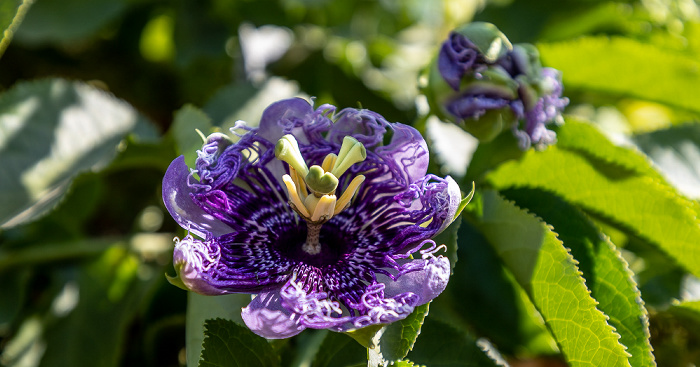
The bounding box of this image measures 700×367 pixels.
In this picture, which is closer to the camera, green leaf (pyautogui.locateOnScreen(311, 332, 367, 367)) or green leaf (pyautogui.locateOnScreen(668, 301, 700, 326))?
green leaf (pyautogui.locateOnScreen(311, 332, 367, 367))

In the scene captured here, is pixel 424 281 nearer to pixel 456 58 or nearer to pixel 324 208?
pixel 324 208

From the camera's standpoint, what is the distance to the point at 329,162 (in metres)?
0.92

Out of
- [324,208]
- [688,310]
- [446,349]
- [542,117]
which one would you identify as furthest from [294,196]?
[688,310]

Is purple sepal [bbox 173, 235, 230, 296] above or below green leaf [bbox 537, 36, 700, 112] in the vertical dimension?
above

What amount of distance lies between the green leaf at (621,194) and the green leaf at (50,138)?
28.5 inches

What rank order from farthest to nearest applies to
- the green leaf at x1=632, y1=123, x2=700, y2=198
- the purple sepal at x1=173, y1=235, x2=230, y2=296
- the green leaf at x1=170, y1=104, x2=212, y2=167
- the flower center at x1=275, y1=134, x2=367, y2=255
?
the green leaf at x1=632, y1=123, x2=700, y2=198
the green leaf at x1=170, y1=104, x2=212, y2=167
the flower center at x1=275, y1=134, x2=367, y2=255
the purple sepal at x1=173, y1=235, x2=230, y2=296

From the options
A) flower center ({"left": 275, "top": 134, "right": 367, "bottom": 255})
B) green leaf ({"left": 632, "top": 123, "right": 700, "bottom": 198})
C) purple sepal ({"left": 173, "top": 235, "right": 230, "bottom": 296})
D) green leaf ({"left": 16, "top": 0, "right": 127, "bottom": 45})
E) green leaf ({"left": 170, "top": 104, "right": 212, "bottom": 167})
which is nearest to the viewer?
purple sepal ({"left": 173, "top": 235, "right": 230, "bottom": 296})

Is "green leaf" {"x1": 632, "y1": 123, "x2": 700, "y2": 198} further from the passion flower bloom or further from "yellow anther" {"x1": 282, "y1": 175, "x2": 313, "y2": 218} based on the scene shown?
"yellow anther" {"x1": 282, "y1": 175, "x2": 313, "y2": 218}

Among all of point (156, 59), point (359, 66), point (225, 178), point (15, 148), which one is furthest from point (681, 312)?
point (156, 59)

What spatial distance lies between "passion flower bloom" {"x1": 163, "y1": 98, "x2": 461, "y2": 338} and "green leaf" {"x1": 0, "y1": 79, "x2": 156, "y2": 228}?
33 centimetres

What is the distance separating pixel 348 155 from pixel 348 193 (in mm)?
58

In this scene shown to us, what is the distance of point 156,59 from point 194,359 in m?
1.21

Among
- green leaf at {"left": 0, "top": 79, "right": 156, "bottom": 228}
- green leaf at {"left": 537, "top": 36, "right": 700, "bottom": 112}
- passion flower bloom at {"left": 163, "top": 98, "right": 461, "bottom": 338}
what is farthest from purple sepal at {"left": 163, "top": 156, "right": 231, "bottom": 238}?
green leaf at {"left": 537, "top": 36, "right": 700, "bottom": 112}

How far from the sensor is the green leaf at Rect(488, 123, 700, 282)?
1.02 meters
